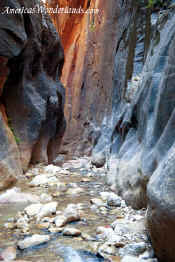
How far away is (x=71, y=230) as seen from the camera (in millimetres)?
2527

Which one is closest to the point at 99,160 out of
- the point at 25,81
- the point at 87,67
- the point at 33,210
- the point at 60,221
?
the point at 25,81

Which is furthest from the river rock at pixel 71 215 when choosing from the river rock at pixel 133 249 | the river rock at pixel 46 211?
the river rock at pixel 133 249

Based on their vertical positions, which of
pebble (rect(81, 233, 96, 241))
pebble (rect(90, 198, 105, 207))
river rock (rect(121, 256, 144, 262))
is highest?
river rock (rect(121, 256, 144, 262))

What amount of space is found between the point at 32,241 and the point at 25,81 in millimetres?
5727

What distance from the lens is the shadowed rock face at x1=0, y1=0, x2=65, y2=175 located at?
17.2ft

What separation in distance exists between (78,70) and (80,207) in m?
18.5

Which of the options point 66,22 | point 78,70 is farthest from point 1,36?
point 66,22

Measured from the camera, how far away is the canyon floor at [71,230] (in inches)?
81.3

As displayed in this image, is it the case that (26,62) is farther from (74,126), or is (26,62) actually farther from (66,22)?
(66,22)

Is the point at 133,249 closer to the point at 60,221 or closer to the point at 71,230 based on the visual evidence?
the point at 71,230

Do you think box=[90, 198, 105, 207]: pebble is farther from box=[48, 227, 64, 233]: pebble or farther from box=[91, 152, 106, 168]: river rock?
box=[91, 152, 106, 168]: river rock

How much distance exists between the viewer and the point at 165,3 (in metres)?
5.80

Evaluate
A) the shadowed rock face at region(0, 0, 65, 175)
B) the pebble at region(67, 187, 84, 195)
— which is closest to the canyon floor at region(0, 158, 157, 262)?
the pebble at region(67, 187, 84, 195)

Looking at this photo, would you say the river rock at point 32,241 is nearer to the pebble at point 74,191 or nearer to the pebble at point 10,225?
the pebble at point 10,225
